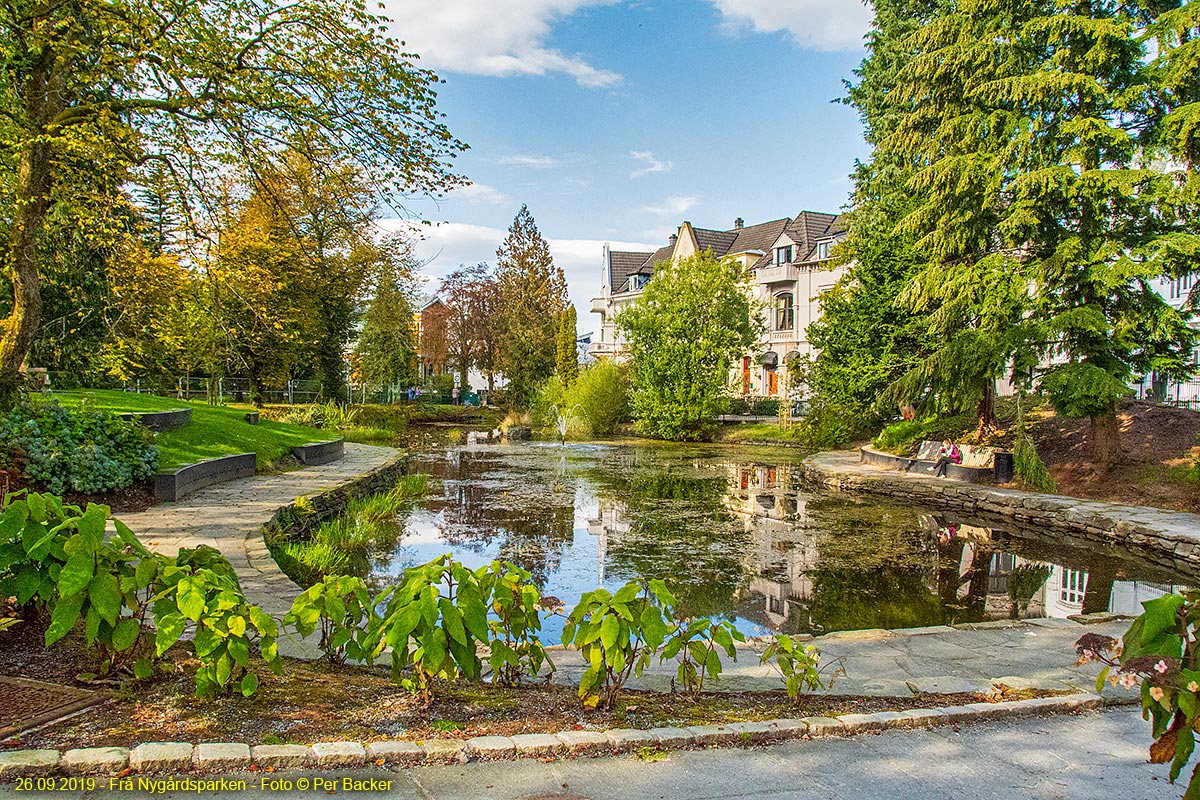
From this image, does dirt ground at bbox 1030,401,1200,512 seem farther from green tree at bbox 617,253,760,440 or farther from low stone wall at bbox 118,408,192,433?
low stone wall at bbox 118,408,192,433

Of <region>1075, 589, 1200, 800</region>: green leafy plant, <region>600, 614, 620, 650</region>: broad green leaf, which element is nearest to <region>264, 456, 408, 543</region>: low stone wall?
<region>600, 614, 620, 650</region>: broad green leaf

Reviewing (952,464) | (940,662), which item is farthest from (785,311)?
(940,662)

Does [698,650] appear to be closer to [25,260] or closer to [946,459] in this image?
[25,260]

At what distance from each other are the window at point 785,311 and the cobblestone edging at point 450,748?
3949 cm

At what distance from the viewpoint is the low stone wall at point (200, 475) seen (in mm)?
10297

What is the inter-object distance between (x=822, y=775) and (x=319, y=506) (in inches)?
389

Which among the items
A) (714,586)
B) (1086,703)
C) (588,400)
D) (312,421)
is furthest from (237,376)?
(1086,703)

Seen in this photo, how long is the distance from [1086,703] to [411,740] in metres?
3.69

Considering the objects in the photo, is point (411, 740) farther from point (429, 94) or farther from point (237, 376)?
point (237, 376)

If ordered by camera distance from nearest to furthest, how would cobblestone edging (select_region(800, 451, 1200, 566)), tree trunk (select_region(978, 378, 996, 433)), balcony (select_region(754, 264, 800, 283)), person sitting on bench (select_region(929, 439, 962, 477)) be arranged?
cobblestone edging (select_region(800, 451, 1200, 566))
person sitting on bench (select_region(929, 439, 962, 477))
tree trunk (select_region(978, 378, 996, 433))
balcony (select_region(754, 264, 800, 283))

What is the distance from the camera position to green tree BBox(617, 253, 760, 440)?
101ft

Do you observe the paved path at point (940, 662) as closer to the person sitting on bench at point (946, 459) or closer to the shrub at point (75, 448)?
the shrub at point (75, 448)

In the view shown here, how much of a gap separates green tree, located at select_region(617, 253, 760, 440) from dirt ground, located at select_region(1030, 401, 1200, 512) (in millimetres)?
14065

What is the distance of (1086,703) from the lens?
4.14m
